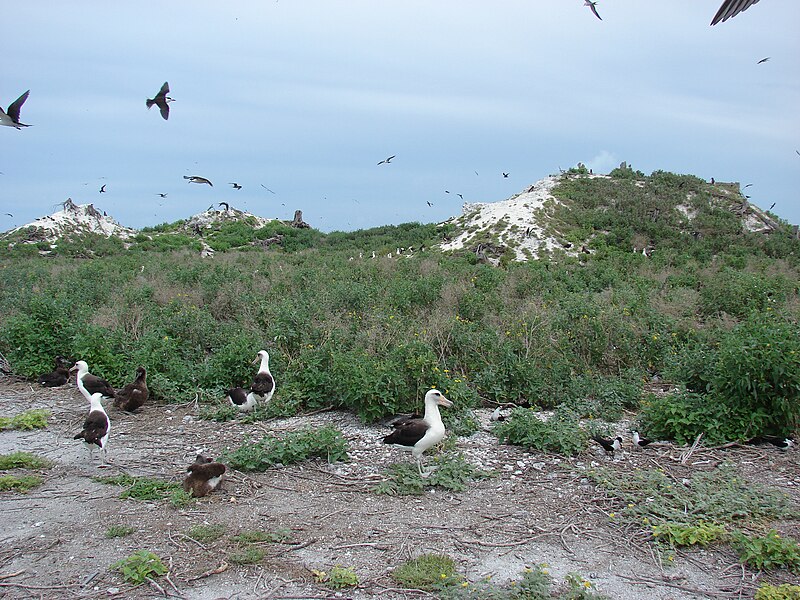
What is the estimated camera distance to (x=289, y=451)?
6.46 meters

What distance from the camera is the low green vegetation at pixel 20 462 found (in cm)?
658

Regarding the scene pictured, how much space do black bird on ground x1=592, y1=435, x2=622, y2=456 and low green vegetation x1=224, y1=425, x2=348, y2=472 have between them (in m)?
2.58

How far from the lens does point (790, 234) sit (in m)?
27.3

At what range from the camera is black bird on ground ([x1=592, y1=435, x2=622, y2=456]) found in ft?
21.7

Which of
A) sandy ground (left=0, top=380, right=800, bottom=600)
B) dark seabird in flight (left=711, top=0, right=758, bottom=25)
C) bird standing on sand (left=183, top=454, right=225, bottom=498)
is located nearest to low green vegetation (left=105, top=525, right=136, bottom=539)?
sandy ground (left=0, top=380, right=800, bottom=600)

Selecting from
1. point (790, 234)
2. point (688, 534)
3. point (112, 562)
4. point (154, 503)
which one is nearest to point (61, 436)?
point (154, 503)

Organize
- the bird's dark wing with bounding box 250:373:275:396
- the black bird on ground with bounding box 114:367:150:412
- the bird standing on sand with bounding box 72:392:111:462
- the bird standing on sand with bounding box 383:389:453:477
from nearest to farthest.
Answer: the bird standing on sand with bounding box 383:389:453:477, the bird standing on sand with bounding box 72:392:111:462, the bird's dark wing with bounding box 250:373:275:396, the black bird on ground with bounding box 114:367:150:412

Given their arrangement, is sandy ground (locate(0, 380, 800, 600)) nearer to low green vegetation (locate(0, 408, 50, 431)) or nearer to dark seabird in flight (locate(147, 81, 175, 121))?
low green vegetation (locate(0, 408, 50, 431))

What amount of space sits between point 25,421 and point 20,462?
5.05 feet

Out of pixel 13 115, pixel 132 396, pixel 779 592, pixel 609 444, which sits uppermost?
pixel 13 115

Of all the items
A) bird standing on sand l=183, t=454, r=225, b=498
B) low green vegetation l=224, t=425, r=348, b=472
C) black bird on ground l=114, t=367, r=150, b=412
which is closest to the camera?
bird standing on sand l=183, t=454, r=225, b=498

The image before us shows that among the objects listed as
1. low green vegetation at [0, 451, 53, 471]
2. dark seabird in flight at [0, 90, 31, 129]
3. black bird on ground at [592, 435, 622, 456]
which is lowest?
low green vegetation at [0, 451, 53, 471]

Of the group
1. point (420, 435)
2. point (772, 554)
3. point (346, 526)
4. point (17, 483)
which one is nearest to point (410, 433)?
point (420, 435)

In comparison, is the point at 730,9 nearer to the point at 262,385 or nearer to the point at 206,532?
the point at 206,532
